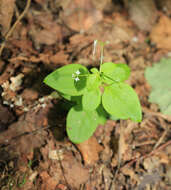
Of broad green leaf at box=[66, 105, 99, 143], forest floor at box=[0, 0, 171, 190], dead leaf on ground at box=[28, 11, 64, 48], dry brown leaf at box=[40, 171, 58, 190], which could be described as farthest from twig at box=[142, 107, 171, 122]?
dead leaf on ground at box=[28, 11, 64, 48]

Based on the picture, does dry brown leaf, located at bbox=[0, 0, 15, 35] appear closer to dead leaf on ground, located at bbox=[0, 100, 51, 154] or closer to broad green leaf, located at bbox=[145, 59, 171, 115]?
dead leaf on ground, located at bbox=[0, 100, 51, 154]

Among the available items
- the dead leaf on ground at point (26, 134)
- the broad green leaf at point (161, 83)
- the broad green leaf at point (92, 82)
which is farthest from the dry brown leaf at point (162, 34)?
the dead leaf on ground at point (26, 134)

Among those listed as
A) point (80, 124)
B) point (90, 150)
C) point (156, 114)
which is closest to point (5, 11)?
point (80, 124)

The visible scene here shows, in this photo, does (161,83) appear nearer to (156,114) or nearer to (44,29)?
(156,114)

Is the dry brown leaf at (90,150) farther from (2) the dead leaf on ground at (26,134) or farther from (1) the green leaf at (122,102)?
(1) the green leaf at (122,102)

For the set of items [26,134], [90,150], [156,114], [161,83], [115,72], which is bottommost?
[90,150]
